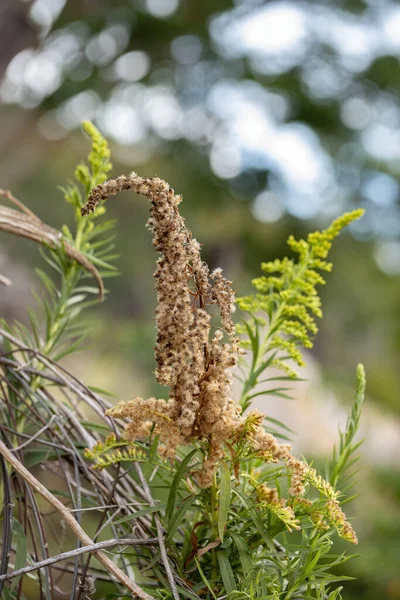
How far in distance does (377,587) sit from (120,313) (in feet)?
20.0

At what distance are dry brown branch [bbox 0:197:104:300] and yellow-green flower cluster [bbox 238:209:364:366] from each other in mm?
132

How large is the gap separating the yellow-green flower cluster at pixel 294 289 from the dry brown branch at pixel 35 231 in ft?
0.43

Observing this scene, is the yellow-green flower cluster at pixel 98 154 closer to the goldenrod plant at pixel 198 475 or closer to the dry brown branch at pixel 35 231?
the dry brown branch at pixel 35 231

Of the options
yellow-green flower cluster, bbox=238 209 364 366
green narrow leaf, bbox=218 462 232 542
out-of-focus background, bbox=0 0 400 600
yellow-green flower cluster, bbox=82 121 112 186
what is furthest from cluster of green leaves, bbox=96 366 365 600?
out-of-focus background, bbox=0 0 400 600

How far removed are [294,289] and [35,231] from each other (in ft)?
0.65

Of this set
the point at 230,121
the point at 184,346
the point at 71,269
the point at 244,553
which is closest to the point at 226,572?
the point at 244,553

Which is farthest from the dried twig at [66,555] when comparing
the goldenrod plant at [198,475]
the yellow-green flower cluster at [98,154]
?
the yellow-green flower cluster at [98,154]

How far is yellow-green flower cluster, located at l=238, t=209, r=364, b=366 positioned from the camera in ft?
1.33

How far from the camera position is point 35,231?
18.2 inches

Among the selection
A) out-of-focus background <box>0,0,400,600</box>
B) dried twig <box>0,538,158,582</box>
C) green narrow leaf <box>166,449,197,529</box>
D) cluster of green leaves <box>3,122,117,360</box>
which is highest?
out-of-focus background <box>0,0,400,600</box>

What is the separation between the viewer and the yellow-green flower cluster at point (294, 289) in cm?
40

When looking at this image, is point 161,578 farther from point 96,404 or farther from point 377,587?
point 377,587

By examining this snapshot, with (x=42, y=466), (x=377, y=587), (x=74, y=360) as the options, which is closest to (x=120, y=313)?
(x=74, y=360)

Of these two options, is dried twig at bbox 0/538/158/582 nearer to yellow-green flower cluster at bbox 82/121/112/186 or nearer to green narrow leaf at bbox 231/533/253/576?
green narrow leaf at bbox 231/533/253/576
